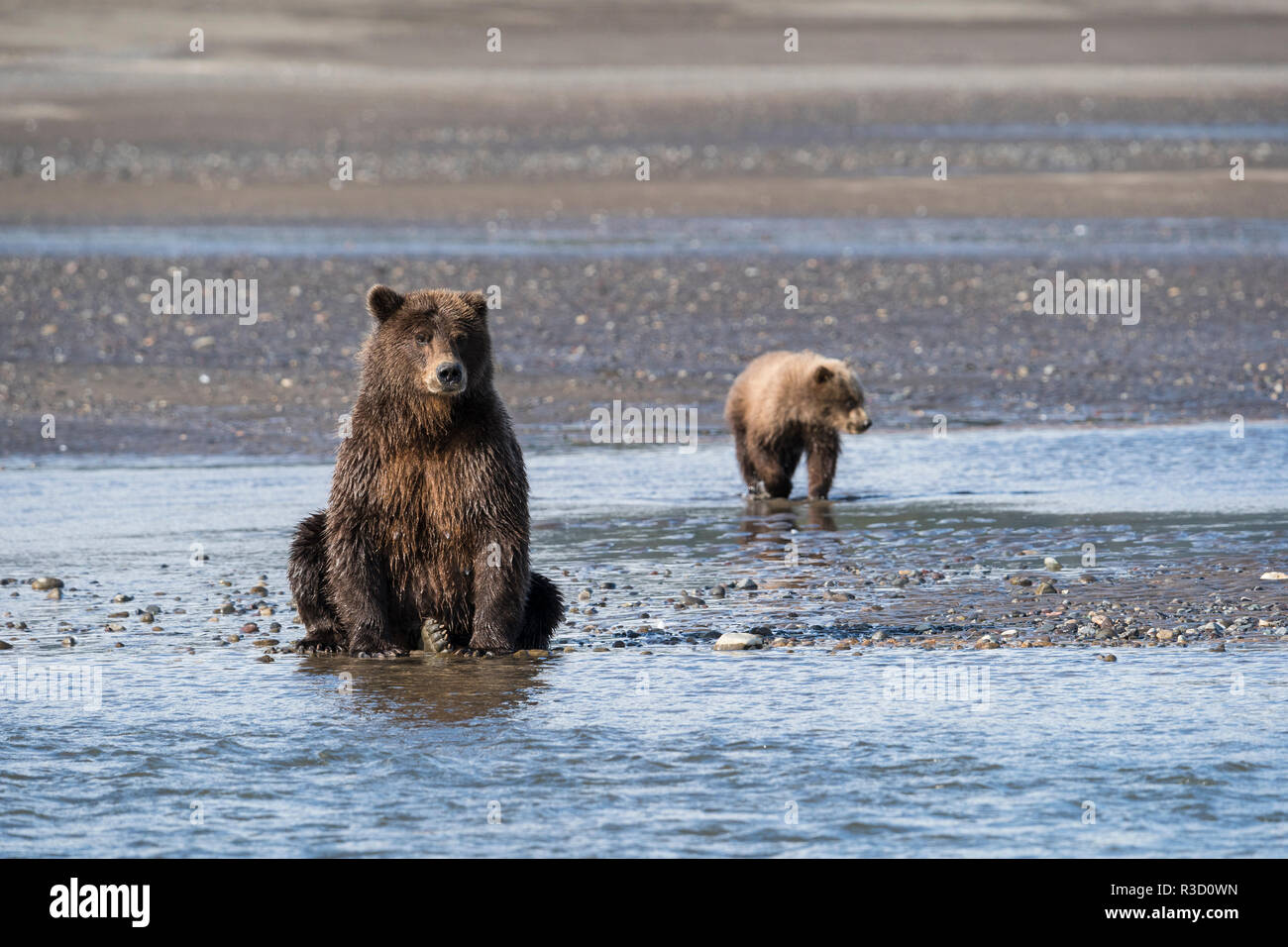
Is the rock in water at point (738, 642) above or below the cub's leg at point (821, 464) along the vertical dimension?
below

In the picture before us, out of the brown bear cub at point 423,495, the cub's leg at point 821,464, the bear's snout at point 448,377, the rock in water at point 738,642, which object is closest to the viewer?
the bear's snout at point 448,377

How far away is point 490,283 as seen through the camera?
80.0ft

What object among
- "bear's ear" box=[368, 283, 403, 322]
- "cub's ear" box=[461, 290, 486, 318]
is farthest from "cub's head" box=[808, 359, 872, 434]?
"bear's ear" box=[368, 283, 403, 322]

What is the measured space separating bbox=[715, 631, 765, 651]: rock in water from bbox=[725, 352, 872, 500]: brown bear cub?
16.1ft

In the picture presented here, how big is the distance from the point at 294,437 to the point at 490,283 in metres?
8.81

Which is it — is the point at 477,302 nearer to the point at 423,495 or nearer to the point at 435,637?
the point at 423,495

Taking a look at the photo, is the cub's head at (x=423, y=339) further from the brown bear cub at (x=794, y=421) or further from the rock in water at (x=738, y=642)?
the brown bear cub at (x=794, y=421)

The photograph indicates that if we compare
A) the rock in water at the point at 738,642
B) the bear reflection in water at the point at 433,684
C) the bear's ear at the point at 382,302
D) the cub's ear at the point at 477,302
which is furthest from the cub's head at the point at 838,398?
the bear's ear at the point at 382,302

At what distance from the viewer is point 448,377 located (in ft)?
25.9

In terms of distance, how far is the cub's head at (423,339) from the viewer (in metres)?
8.09

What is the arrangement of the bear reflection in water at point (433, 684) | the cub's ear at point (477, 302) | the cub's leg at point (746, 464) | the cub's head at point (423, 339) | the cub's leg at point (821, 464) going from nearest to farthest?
the bear reflection in water at point (433, 684)
the cub's head at point (423, 339)
the cub's ear at point (477, 302)
the cub's leg at point (821, 464)
the cub's leg at point (746, 464)

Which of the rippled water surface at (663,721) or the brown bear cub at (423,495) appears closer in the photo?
the rippled water surface at (663,721)
